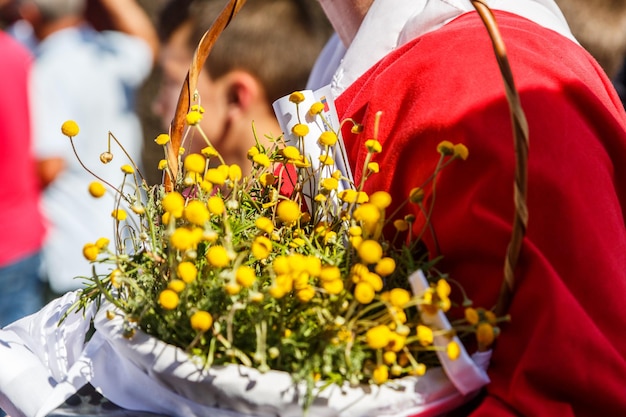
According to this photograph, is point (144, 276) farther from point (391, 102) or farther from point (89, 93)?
point (89, 93)

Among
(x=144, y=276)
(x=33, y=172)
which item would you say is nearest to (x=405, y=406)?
(x=144, y=276)

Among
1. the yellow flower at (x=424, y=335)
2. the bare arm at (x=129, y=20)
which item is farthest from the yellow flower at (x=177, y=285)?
the bare arm at (x=129, y=20)

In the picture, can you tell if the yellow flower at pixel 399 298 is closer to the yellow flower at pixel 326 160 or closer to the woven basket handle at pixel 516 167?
the woven basket handle at pixel 516 167

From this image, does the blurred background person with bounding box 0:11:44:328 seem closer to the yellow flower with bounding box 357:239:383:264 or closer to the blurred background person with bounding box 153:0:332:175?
the blurred background person with bounding box 153:0:332:175

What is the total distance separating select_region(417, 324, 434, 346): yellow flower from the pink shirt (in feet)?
5.70

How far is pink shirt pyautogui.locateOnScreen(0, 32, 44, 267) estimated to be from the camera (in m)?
2.19

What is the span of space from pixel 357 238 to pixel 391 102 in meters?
0.22

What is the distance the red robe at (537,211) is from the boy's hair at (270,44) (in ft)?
4.96

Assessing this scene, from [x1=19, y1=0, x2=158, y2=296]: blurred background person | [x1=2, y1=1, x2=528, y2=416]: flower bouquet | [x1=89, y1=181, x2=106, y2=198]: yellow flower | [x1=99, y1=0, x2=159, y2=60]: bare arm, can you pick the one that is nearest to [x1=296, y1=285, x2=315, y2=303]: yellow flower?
[x1=2, y1=1, x2=528, y2=416]: flower bouquet

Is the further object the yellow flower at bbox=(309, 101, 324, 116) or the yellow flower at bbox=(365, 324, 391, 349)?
the yellow flower at bbox=(309, 101, 324, 116)

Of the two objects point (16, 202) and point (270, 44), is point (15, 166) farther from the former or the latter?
point (270, 44)

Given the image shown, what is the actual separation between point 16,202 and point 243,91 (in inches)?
28.5

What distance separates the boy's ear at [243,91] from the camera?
7.59 feet

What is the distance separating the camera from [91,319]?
36.7 inches
